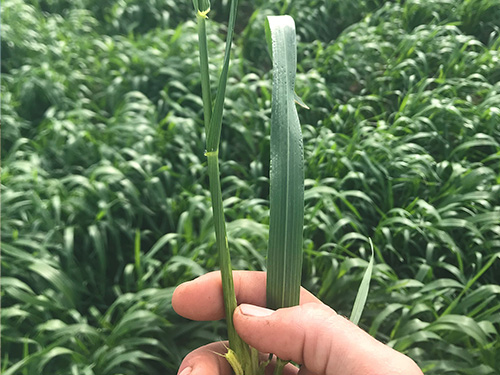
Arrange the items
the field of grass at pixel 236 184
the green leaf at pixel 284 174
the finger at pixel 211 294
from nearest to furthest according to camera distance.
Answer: the green leaf at pixel 284 174 < the finger at pixel 211 294 < the field of grass at pixel 236 184

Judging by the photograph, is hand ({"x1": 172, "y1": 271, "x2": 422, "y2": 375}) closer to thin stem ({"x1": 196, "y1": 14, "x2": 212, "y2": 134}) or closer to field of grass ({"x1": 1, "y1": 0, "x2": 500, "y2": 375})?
thin stem ({"x1": 196, "y1": 14, "x2": 212, "y2": 134})

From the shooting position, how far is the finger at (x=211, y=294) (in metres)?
0.61

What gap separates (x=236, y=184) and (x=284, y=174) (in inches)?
48.0

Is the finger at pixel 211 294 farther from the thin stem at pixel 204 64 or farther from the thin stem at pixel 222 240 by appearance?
the thin stem at pixel 204 64

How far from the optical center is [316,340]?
Answer: 21.5 inches

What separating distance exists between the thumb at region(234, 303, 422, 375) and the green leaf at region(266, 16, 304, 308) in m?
0.06

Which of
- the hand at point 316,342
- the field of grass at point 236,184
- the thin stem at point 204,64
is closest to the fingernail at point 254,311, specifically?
the hand at point 316,342

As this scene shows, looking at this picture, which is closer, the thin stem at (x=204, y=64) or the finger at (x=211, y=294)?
Result: the thin stem at (x=204, y=64)

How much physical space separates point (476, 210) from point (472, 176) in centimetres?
12

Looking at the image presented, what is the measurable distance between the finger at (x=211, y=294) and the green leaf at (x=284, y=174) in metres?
0.12

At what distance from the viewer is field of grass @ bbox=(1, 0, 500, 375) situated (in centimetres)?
119

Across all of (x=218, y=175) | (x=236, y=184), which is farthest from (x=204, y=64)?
A: (x=236, y=184)

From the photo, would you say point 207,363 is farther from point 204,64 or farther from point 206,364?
point 204,64

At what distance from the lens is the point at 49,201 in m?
1.53
